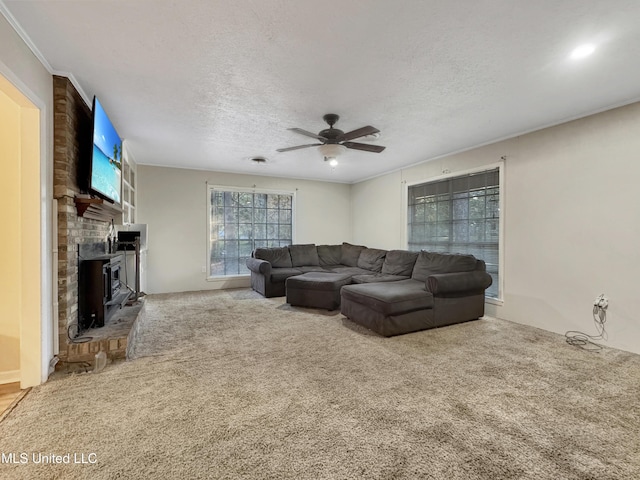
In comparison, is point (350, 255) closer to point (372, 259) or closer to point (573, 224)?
point (372, 259)

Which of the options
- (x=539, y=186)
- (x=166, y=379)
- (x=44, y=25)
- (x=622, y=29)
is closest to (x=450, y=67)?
(x=622, y=29)

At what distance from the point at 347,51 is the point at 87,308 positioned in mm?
3139

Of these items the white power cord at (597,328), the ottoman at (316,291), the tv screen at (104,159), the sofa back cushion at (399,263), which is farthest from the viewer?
the sofa back cushion at (399,263)

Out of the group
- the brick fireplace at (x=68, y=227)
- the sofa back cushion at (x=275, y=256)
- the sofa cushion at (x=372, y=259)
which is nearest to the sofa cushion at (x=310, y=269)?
the sofa back cushion at (x=275, y=256)

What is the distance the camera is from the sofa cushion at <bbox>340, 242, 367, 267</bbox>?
20.5 feet

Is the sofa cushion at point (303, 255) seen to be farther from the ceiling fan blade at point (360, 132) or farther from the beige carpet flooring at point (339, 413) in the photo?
the ceiling fan blade at point (360, 132)

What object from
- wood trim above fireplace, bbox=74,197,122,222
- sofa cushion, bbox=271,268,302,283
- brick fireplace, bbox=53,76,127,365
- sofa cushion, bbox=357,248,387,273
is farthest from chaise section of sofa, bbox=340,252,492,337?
wood trim above fireplace, bbox=74,197,122,222

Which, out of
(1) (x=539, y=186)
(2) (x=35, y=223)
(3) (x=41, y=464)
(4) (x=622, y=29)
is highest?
(4) (x=622, y=29)

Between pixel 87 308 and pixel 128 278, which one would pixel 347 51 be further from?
pixel 128 278

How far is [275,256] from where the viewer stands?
584 centimetres

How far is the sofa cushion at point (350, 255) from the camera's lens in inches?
246

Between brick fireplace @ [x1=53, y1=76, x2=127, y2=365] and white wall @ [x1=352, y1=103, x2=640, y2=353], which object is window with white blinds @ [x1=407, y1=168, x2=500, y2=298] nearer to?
white wall @ [x1=352, y1=103, x2=640, y2=353]

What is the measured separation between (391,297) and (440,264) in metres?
1.36

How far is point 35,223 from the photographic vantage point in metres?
2.19
